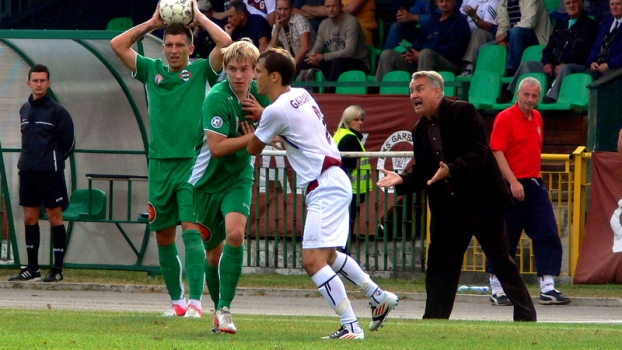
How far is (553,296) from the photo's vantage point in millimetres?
12203

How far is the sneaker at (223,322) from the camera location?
756 centimetres

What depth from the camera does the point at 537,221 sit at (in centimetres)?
1197

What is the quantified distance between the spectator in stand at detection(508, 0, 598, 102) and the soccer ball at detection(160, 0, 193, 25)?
28.1ft

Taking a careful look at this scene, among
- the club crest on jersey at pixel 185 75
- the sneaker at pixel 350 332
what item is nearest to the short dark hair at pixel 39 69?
the club crest on jersey at pixel 185 75

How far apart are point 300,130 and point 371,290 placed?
1195 millimetres

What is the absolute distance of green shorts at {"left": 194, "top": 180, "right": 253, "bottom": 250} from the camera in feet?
26.3

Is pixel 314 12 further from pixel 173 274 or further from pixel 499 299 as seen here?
pixel 173 274

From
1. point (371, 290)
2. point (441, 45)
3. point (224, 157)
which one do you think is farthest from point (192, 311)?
point (441, 45)

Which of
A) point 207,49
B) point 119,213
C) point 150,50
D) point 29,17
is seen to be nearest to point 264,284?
point 119,213

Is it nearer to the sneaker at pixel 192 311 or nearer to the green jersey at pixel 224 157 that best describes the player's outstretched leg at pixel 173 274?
the sneaker at pixel 192 311

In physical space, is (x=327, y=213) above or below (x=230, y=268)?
above

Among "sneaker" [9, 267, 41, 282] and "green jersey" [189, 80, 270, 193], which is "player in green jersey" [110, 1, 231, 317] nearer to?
"green jersey" [189, 80, 270, 193]

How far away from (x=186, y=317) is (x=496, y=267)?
2.60 m

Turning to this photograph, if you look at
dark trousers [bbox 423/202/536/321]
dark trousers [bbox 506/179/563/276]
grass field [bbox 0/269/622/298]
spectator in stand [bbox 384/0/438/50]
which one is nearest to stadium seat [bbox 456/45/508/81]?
spectator in stand [bbox 384/0/438/50]
